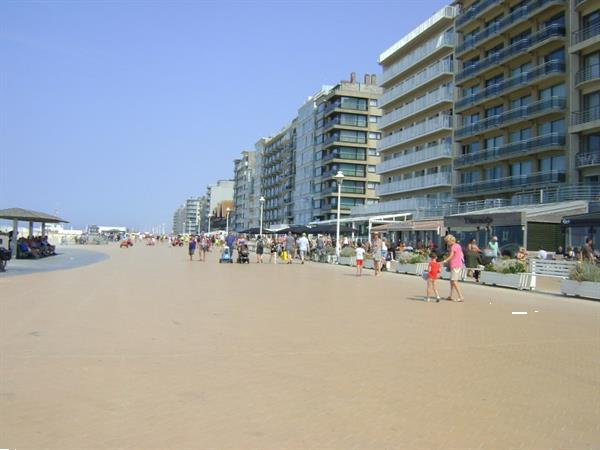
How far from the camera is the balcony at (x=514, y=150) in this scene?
3694 centimetres

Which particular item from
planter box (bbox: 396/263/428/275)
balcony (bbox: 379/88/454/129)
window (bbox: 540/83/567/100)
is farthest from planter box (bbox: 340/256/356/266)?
balcony (bbox: 379/88/454/129)

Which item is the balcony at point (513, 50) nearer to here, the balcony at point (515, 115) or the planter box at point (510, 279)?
the balcony at point (515, 115)

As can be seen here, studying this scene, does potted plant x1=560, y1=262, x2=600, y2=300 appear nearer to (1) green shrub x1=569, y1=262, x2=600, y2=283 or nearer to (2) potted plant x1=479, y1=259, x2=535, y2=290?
(1) green shrub x1=569, y1=262, x2=600, y2=283

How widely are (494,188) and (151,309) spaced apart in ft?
117

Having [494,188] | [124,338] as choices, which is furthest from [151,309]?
[494,188]

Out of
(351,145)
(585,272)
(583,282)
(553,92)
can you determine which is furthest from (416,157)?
(583,282)

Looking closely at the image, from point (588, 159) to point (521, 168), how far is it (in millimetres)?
7000

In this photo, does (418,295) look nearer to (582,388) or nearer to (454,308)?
(454,308)

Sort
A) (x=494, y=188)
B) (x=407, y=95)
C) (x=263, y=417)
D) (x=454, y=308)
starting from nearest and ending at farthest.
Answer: (x=263, y=417) < (x=454, y=308) < (x=494, y=188) < (x=407, y=95)

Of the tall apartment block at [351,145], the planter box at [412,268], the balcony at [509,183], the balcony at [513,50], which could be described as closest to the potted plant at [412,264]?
the planter box at [412,268]

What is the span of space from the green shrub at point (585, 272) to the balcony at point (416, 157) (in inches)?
1336

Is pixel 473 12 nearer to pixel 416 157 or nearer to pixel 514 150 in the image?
pixel 514 150

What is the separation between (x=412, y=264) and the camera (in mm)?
25547

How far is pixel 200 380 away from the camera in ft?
19.9
